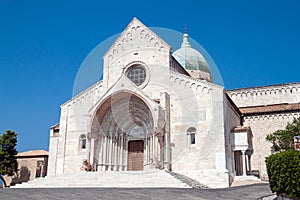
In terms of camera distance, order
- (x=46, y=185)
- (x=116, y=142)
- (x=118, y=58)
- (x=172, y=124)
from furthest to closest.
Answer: (x=118, y=58) < (x=116, y=142) < (x=172, y=124) < (x=46, y=185)

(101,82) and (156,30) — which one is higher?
(156,30)

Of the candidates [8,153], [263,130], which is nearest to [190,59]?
[263,130]

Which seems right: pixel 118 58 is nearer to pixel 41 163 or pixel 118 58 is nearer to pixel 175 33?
pixel 175 33

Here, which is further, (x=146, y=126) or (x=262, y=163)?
(x=262, y=163)

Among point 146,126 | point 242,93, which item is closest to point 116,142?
point 146,126

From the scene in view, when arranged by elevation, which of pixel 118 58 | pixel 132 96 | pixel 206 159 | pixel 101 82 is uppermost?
pixel 118 58

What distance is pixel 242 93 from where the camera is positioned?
37219 millimetres

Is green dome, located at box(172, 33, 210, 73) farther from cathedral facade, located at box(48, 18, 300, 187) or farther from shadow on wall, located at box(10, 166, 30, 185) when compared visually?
shadow on wall, located at box(10, 166, 30, 185)

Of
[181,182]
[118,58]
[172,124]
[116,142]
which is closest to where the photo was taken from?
[181,182]

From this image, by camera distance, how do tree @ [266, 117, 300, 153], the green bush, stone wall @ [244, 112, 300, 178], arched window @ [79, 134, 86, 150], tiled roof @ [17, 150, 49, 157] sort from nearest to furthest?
the green bush, tree @ [266, 117, 300, 153], arched window @ [79, 134, 86, 150], stone wall @ [244, 112, 300, 178], tiled roof @ [17, 150, 49, 157]

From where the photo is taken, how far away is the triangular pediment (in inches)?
1068

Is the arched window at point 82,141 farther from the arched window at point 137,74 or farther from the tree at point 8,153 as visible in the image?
the tree at point 8,153

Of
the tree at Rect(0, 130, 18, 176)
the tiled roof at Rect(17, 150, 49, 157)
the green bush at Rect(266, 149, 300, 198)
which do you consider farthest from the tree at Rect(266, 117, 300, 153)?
the tree at Rect(0, 130, 18, 176)

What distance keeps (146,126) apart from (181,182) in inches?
305
